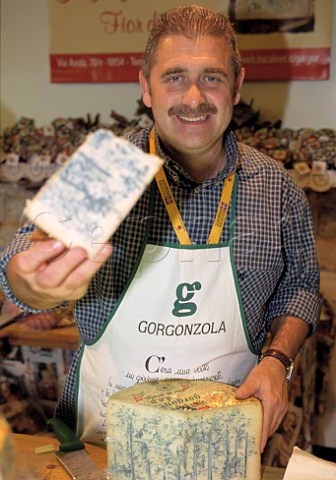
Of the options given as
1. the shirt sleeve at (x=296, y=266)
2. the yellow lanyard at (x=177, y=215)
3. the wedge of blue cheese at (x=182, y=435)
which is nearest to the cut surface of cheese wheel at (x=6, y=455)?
the wedge of blue cheese at (x=182, y=435)

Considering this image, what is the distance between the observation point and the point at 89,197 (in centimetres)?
85

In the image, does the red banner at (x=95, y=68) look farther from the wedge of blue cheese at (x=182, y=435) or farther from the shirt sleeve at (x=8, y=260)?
the wedge of blue cheese at (x=182, y=435)

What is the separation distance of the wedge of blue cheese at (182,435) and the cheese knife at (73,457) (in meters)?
0.06

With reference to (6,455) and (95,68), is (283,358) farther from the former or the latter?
(95,68)

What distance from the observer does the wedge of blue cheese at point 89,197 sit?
851 mm

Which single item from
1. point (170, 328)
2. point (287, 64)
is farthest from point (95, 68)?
point (170, 328)

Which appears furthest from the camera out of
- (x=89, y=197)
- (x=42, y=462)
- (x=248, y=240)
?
(x=248, y=240)

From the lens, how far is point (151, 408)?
1019mm

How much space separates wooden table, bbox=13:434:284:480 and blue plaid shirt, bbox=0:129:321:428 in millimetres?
242

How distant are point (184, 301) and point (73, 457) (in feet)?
1.22

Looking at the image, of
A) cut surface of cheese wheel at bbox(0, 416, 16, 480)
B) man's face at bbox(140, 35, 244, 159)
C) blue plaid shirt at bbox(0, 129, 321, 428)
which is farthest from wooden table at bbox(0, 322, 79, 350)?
cut surface of cheese wheel at bbox(0, 416, 16, 480)

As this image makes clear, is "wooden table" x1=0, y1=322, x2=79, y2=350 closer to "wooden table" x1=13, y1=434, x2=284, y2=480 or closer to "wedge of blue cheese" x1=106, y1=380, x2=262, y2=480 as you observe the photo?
"wooden table" x1=13, y1=434, x2=284, y2=480

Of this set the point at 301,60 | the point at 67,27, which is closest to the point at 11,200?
the point at 67,27

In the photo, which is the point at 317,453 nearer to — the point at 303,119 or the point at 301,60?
the point at 303,119
